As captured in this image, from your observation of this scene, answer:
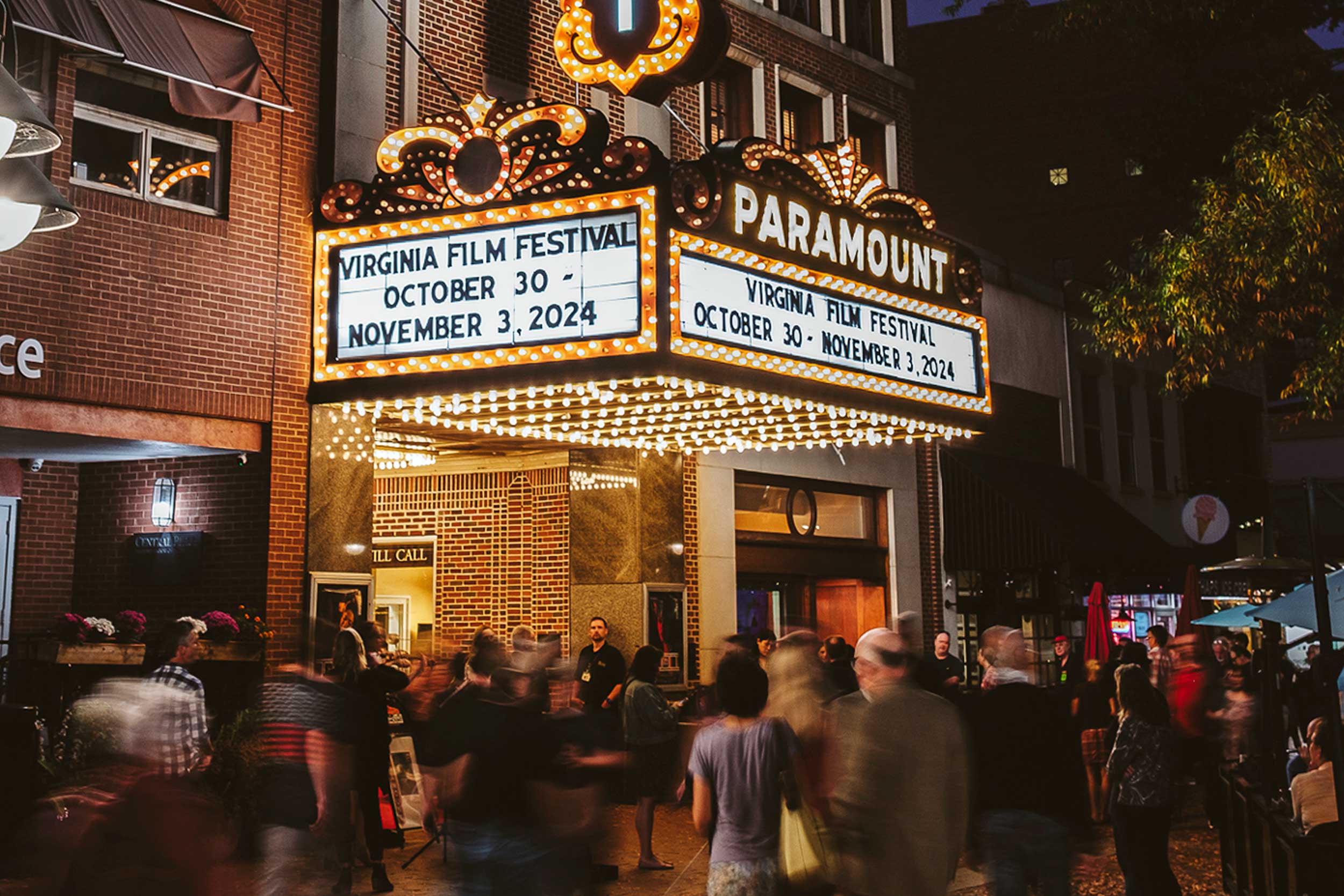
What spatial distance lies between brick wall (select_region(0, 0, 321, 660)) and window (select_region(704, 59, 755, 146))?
719 cm

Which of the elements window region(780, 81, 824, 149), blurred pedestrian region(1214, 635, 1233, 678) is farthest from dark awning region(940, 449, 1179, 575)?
window region(780, 81, 824, 149)

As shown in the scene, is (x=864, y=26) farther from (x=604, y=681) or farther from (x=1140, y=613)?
(x=1140, y=613)

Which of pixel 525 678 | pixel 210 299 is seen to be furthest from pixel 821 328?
pixel 525 678

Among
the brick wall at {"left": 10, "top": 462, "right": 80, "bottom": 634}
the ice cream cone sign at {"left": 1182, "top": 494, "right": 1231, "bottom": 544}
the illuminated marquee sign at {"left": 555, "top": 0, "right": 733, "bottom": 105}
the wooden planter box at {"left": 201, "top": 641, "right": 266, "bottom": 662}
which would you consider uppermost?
the illuminated marquee sign at {"left": 555, "top": 0, "right": 733, "bottom": 105}

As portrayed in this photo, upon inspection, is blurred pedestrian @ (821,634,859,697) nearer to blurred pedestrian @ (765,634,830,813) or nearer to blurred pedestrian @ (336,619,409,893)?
blurred pedestrian @ (765,634,830,813)

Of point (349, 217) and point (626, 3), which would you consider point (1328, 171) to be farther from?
point (349, 217)

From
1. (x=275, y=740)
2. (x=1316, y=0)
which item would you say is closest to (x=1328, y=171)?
(x=1316, y=0)

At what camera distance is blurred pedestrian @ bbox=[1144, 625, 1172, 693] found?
14.2 metres

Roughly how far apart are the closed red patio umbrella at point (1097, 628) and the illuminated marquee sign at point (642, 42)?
1128cm

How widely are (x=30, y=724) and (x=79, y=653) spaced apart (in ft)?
5.71

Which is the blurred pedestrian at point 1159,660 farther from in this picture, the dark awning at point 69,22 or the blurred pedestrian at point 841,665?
the dark awning at point 69,22

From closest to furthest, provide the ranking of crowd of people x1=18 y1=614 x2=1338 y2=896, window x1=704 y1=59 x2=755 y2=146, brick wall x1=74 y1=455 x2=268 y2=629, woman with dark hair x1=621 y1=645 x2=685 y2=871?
crowd of people x1=18 y1=614 x2=1338 y2=896 → woman with dark hair x1=621 y1=645 x2=685 y2=871 → brick wall x1=74 y1=455 x2=268 y2=629 → window x1=704 y1=59 x2=755 y2=146

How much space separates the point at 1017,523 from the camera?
22.8 meters

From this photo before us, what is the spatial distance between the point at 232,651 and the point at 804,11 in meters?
13.7
